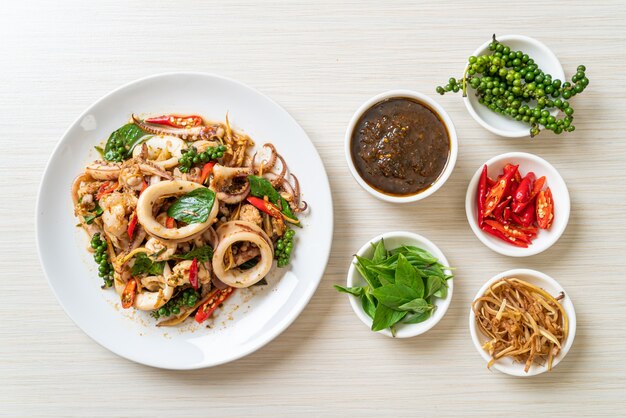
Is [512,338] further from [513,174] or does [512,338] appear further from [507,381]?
[513,174]

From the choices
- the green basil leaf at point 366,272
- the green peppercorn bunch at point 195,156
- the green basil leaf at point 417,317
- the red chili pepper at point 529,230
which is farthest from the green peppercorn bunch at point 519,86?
the green peppercorn bunch at point 195,156

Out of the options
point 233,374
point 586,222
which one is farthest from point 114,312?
point 586,222

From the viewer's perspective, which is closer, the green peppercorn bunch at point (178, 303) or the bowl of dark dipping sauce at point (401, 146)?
the bowl of dark dipping sauce at point (401, 146)

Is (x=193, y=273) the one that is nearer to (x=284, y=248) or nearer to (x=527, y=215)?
(x=284, y=248)

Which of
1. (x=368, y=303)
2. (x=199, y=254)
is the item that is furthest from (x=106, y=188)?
(x=368, y=303)

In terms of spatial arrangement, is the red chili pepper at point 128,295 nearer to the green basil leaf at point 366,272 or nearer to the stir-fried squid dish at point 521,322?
the green basil leaf at point 366,272

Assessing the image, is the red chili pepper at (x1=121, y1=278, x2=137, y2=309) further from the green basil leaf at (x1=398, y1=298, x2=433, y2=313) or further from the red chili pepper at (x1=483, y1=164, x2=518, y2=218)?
the red chili pepper at (x1=483, y1=164, x2=518, y2=218)
